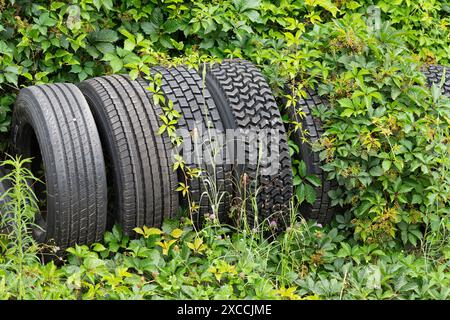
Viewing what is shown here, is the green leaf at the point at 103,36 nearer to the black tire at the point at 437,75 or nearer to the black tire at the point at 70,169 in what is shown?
the black tire at the point at 70,169

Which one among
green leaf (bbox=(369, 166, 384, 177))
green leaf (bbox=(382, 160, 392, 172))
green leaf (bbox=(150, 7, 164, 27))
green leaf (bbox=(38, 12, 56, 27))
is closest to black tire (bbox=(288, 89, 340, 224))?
green leaf (bbox=(369, 166, 384, 177))

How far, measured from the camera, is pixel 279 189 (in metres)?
5.21

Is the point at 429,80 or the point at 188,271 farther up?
the point at 429,80

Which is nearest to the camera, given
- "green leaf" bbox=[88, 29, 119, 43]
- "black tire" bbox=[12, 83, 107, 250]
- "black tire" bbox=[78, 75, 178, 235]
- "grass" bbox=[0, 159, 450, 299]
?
"grass" bbox=[0, 159, 450, 299]

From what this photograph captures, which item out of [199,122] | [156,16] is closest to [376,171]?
[199,122]

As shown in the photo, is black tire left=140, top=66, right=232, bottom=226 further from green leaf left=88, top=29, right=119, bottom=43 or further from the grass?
green leaf left=88, top=29, right=119, bottom=43

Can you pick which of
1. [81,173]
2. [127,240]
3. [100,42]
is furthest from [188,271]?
[100,42]

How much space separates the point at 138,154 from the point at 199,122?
48cm

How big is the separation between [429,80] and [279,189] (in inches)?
65.3

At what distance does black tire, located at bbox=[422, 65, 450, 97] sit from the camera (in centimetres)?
590

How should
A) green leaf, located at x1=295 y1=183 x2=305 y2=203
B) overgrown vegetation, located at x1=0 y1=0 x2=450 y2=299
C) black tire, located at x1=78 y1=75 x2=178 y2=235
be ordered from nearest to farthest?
overgrown vegetation, located at x1=0 y1=0 x2=450 y2=299, black tire, located at x1=78 y1=75 x2=178 y2=235, green leaf, located at x1=295 y1=183 x2=305 y2=203

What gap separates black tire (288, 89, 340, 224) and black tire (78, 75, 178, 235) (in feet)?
3.11

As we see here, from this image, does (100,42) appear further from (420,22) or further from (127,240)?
(420,22)
